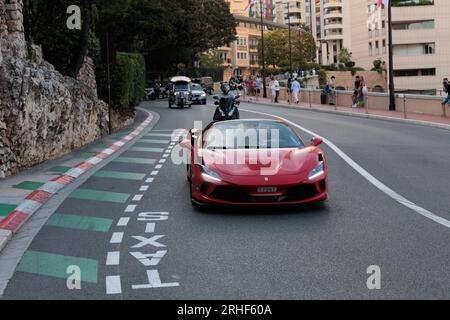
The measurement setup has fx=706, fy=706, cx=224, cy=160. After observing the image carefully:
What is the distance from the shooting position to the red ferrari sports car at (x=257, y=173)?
969 cm

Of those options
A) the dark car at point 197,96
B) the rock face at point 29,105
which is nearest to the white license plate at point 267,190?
the rock face at point 29,105

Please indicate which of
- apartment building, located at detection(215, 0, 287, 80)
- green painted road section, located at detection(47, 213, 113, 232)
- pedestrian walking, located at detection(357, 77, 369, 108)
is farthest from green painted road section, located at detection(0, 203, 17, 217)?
apartment building, located at detection(215, 0, 287, 80)

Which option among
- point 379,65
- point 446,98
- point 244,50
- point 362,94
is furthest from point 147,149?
point 244,50

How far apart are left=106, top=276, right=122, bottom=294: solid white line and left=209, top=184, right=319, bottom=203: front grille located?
129 inches

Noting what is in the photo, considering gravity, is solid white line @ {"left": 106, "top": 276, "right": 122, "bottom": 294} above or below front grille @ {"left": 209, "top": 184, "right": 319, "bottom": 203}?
below

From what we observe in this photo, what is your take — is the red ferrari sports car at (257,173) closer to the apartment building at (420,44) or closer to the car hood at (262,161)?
the car hood at (262,161)

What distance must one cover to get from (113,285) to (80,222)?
359cm

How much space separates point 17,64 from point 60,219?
679 centimetres

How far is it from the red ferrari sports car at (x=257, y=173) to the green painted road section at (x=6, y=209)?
2.70 m

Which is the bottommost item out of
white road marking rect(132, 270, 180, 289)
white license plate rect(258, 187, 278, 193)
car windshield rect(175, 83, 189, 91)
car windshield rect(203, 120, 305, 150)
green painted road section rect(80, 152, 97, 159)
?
white road marking rect(132, 270, 180, 289)

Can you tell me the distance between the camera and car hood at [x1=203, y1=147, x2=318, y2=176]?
A: 9.85 meters

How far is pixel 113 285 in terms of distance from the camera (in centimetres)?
641

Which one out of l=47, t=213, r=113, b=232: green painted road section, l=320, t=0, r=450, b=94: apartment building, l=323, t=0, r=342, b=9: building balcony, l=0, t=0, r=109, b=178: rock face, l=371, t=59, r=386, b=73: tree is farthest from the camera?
l=323, t=0, r=342, b=9: building balcony

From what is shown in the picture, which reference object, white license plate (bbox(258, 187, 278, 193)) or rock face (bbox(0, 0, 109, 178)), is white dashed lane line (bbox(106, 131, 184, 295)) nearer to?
white license plate (bbox(258, 187, 278, 193))
